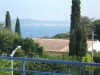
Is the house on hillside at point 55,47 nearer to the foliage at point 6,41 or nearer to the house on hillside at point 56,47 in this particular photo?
the house on hillside at point 56,47

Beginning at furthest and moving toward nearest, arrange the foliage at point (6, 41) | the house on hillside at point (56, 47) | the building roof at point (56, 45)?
1. the building roof at point (56, 45)
2. the house on hillside at point (56, 47)
3. the foliage at point (6, 41)

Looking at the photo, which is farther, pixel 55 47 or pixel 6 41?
pixel 55 47

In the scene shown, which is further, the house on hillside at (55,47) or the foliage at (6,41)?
the house on hillside at (55,47)

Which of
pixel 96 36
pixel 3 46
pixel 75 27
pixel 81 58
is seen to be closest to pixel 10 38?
pixel 3 46

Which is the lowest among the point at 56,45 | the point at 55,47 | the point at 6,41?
the point at 55,47

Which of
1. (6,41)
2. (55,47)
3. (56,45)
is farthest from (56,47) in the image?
(6,41)

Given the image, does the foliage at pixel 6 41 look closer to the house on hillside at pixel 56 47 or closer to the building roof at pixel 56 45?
the house on hillside at pixel 56 47

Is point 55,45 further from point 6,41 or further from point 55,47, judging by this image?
point 6,41

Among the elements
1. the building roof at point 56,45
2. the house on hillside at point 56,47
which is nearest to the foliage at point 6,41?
the house on hillside at point 56,47

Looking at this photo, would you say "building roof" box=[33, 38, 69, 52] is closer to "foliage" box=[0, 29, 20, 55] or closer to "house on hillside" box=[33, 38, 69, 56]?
"house on hillside" box=[33, 38, 69, 56]

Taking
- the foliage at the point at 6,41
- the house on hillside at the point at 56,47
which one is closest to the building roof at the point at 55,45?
the house on hillside at the point at 56,47

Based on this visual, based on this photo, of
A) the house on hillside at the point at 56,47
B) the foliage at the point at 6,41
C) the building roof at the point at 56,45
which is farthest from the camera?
the building roof at the point at 56,45

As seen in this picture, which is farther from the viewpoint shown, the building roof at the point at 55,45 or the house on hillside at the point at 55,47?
the building roof at the point at 55,45

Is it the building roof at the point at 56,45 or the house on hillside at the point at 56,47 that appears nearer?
the house on hillside at the point at 56,47
